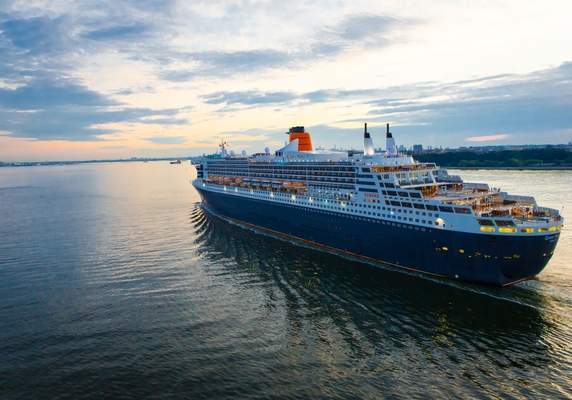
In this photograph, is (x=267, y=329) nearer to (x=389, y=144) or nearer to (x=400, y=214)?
(x=400, y=214)

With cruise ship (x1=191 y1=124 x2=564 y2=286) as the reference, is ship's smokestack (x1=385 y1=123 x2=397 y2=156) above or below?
above

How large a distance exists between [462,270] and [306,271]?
13.2 metres

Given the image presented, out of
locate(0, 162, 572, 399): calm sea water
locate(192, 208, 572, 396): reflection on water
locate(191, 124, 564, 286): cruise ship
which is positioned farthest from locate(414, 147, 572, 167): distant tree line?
locate(192, 208, 572, 396): reflection on water

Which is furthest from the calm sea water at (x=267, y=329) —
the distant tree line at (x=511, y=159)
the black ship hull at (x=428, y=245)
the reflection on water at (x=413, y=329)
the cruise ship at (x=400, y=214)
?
the distant tree line at (x=511, y=159)

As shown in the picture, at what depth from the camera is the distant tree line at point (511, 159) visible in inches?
5655

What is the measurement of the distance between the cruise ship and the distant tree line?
13170 cm

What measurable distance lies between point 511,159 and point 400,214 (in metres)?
148

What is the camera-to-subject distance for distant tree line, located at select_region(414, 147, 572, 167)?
143625mm

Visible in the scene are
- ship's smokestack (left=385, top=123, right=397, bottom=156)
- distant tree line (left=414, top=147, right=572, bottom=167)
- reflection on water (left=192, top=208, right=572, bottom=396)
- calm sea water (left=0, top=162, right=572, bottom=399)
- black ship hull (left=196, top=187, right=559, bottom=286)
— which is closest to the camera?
calm sea water (left=0, top=162, right=572, bottom=399)

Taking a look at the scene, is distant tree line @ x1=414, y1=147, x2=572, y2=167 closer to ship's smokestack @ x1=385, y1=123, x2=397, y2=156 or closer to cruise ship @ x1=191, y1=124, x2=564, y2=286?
ship's smokestack @ x1=385, y1=123, x2=397, y2=156

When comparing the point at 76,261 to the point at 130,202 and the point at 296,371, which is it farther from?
the point at 130,202

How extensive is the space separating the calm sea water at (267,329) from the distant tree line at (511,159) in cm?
12809

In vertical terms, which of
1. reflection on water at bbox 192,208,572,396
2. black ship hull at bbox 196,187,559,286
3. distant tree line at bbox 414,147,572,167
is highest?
distant tree line at bbox 414,147,572,167

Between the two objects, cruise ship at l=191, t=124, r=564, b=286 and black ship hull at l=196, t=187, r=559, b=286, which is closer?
black ship hull at l=196, t=187, r=559, b=286
